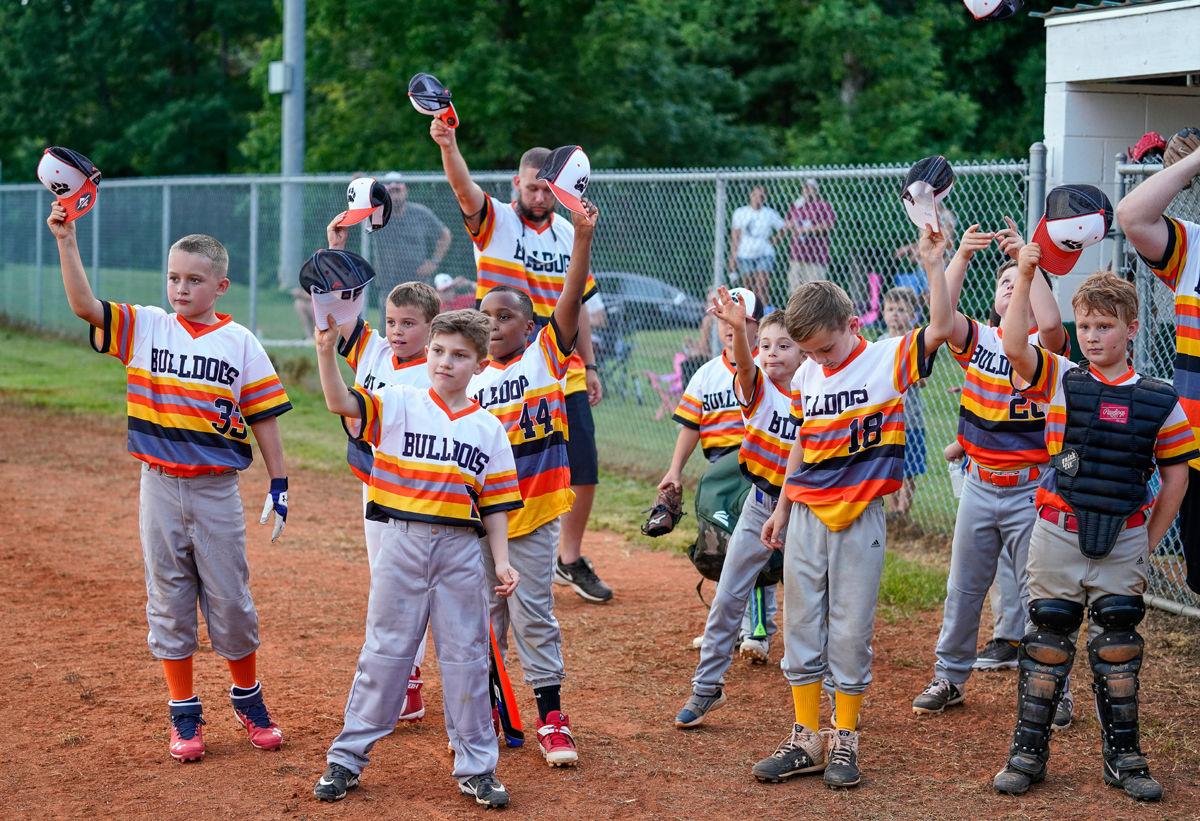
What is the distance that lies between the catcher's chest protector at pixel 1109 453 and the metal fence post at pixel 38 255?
18.5 m

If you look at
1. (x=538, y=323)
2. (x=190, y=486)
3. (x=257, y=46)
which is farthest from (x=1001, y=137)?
(x=190, y=486)

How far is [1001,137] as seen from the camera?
30.1 metres

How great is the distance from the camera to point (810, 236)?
31.0 feet

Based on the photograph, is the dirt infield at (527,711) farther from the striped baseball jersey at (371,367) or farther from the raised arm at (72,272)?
the raised arm at (72,272)

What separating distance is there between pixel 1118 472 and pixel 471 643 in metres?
2.19

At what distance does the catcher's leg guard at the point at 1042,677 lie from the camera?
459cm

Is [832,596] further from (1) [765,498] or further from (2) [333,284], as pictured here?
(2) [333,284]

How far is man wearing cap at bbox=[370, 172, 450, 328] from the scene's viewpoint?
39.1ft

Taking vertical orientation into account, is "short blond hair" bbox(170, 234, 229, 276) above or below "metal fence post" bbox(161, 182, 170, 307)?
below

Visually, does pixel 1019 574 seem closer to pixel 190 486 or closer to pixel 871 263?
pixel 190 486

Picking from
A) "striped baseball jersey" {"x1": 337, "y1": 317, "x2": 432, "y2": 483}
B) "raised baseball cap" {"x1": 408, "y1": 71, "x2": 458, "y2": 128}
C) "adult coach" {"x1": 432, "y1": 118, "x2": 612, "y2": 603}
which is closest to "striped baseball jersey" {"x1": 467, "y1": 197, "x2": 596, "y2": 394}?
"adult coach" {"x1": 432, "y1": 118, "x2": 612, "y2": 603}

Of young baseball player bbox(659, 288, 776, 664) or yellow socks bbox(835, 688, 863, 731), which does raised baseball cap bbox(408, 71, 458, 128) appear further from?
yellow socks bbox(835, 688, 863, 731)

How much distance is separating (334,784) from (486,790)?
49 centimetres

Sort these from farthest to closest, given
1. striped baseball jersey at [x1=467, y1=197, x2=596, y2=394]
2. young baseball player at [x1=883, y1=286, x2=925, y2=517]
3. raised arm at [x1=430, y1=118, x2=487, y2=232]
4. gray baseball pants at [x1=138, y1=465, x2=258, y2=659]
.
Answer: young baseball player at [x1=883, y1=286, x2=925, y2=517], striped baseball jersey at [x1=467, y1=197, x2=596, y2=394], raised arm at [x1=430, y1=118, x2=487, y2=232], gray baseball pants at [x1=138, y1=465, x2=258, y2=659]
